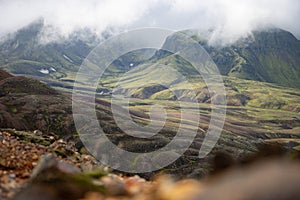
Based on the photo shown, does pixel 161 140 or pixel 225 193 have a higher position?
pixel 225 193

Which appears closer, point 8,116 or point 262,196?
point 262,196

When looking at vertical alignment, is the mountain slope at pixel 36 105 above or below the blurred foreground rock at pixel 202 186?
below

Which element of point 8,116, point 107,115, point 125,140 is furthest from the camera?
point 107,115

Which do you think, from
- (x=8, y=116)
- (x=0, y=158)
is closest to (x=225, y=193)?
(x=0, y=158)

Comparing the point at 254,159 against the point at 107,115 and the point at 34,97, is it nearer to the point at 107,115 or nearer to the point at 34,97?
the point at 34,97

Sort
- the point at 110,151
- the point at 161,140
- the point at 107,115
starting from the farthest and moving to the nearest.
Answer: the point at 107,115
the point at 161,140
the point at 110,151

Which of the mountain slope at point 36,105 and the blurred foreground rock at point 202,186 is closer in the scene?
the blurred foreground rock at point 202,186

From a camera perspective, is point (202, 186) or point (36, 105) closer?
point (202, 186)

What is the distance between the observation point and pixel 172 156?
6220 inches

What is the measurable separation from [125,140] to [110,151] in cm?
2354

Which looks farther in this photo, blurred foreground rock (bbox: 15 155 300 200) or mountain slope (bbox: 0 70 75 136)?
mountain slope (bbox: 0 70 75 136)

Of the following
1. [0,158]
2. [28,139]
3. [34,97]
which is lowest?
[34,97]

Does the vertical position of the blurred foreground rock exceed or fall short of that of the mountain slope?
it exceeds it

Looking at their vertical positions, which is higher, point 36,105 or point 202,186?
point 202,186
